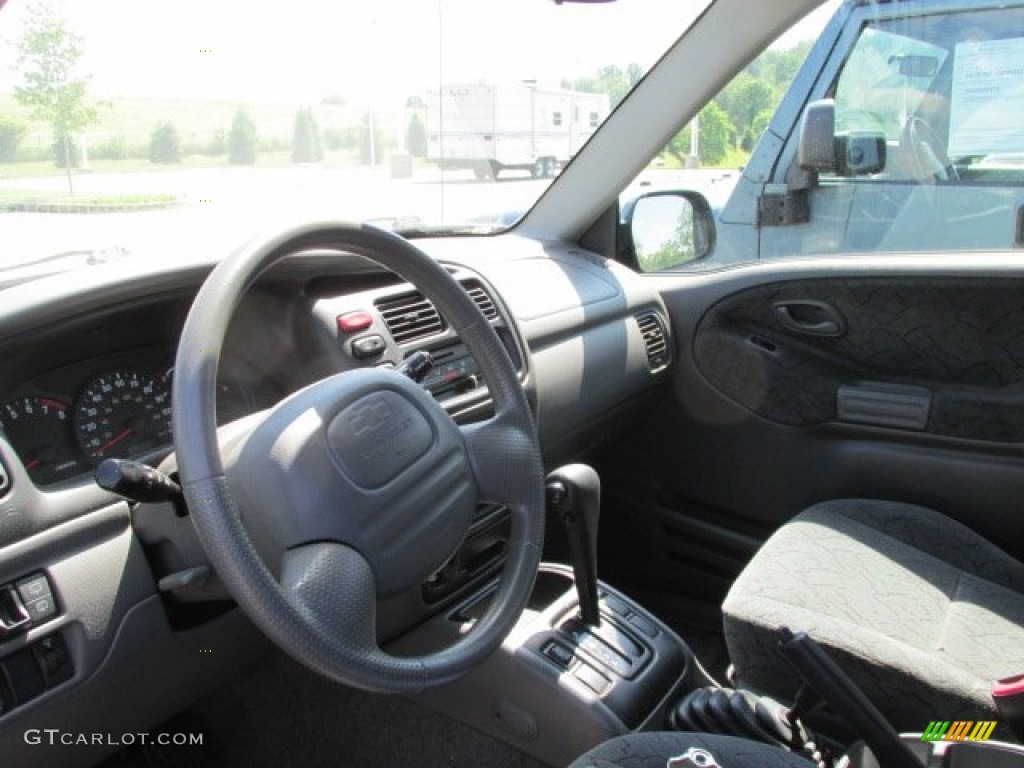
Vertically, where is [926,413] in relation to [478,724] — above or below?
above

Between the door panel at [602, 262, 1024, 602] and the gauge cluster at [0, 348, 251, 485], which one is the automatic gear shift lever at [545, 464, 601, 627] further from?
the door panel at [602, 262, 1024, 602]

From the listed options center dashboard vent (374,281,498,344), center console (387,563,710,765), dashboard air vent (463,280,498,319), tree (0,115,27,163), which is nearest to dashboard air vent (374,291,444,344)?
center dashboard vent (374,281,498,344)

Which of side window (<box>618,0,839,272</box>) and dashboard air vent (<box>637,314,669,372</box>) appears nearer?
side window (<box>618,0,839,272</box>)

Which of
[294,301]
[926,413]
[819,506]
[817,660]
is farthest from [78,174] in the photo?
[926,413]

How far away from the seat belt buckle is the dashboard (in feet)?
2.94

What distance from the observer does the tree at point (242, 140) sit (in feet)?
6.48

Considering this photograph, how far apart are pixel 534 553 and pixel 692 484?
142 centimetres

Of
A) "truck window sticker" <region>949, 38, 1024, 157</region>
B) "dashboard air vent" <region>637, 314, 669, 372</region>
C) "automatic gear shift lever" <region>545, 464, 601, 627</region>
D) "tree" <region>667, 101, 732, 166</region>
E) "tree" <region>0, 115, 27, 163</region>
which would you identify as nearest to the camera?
"tree" <region>0, 115, 27, 163</region>

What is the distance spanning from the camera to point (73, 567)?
4.87 ft

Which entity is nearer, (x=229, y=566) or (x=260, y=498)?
(x=229, y=566)

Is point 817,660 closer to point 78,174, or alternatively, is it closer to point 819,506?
point 819,506

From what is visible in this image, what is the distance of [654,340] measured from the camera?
9.23ft

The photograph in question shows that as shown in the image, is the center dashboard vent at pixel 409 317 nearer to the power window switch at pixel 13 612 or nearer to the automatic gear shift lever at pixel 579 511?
the automatic gear shift lever at pixel 579 511

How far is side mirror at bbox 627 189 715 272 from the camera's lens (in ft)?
9.61
